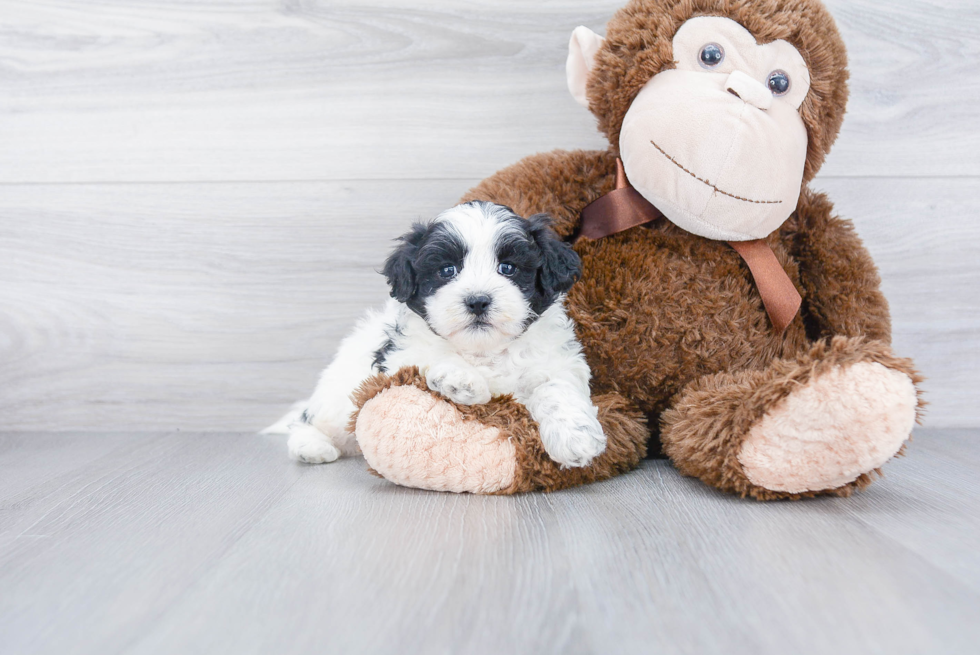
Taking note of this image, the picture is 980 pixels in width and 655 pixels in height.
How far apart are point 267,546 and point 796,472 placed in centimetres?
79

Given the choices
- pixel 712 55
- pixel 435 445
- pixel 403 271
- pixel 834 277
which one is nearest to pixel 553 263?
pixel 403 271

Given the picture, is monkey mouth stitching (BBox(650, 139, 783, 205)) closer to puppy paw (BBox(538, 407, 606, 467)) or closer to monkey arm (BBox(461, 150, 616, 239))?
monkey arm (BBox(461, 150, 616, 239))

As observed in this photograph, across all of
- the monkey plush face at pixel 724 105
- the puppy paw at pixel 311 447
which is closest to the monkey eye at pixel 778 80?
the monkey plush face at pixel 724 105

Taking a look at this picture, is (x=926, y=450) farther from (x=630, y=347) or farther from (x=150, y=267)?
(x=150, y=267)

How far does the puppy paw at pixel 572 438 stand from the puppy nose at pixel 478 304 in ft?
0.67

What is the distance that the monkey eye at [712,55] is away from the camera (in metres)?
1.27

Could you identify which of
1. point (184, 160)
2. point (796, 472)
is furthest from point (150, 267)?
point (796, 472)

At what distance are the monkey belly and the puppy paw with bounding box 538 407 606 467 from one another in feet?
0.77

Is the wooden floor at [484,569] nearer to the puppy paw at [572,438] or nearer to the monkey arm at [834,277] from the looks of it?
the puppy paw at [572,438]

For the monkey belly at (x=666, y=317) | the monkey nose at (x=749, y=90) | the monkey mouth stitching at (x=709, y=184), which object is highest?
the monkey nose at (x=749, y=90)

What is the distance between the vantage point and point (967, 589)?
0.82m

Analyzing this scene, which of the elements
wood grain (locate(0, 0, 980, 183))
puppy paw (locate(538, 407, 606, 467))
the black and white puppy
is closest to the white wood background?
wood grain (locate(0, 0, 980, 183))

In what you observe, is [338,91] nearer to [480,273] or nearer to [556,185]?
[556,185]

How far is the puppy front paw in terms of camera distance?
3.90ft
